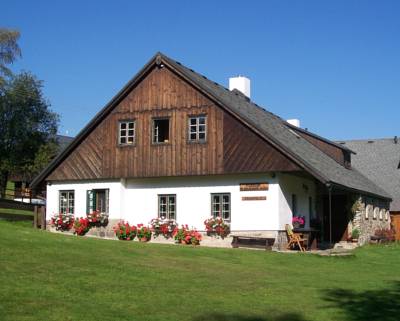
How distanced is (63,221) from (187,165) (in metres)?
6.52

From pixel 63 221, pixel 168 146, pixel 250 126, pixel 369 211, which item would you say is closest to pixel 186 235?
pixel 168 146

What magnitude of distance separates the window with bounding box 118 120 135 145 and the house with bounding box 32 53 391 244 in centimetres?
4

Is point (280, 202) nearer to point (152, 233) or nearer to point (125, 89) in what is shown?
point (152, 233)

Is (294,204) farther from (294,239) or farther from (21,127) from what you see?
(21,127)

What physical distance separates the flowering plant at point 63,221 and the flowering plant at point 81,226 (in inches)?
26.4

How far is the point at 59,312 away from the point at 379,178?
117 ft

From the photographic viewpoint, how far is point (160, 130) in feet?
94.7

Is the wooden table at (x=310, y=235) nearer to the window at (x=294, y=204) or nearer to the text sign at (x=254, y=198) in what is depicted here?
the window at (x=294, y=204)

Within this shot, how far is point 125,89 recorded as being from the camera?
2808cm

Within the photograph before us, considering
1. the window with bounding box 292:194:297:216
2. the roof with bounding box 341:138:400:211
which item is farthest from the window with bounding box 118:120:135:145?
the roof with bounding box 341:138:400:211

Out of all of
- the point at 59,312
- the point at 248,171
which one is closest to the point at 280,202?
the point at 248,171

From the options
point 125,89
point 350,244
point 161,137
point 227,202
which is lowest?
point 350,244

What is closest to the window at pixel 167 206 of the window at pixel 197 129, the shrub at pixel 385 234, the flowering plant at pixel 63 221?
the window at pixel 197 129

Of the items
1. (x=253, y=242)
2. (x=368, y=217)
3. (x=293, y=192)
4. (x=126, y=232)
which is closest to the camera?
(x=253, y=242)
